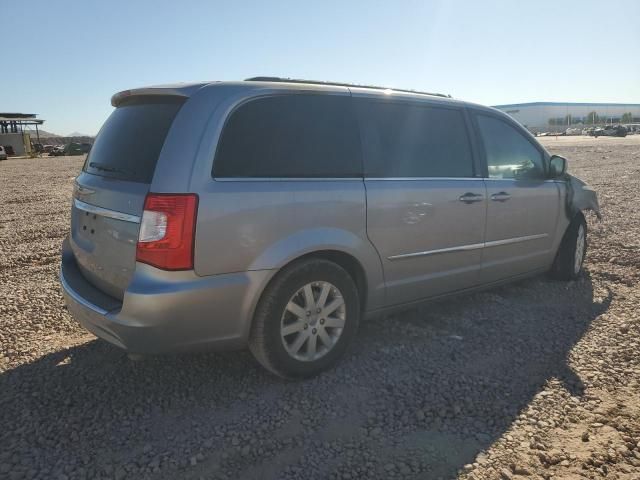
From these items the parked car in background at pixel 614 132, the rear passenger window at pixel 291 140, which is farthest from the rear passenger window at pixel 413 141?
the parked car in background at pixel 614 132

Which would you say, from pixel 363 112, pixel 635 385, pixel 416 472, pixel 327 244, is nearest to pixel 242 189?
pixel 327 244

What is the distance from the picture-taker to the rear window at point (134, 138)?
9.75ft

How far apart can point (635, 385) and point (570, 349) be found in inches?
21.9

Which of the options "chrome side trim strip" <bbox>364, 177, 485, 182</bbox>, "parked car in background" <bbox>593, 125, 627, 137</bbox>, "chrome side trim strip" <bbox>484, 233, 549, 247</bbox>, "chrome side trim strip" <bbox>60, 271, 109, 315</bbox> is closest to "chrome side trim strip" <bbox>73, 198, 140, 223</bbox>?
"chrome side trim strip" <bbox>60, 271, 109, 315</bbox>

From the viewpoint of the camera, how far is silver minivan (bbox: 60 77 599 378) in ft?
9.16

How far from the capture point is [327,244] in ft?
10.5

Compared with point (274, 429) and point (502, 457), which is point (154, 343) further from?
point (502, 457)

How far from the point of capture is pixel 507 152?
4602mm

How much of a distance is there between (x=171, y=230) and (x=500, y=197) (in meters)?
2.83

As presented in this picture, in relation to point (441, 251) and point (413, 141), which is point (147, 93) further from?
point (441, 251)

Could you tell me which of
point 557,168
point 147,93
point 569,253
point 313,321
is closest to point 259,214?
point 313,321

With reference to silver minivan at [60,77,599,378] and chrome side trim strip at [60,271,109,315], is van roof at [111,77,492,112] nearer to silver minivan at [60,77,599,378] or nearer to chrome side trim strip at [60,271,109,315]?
silver minivan at [60,77,599,378]

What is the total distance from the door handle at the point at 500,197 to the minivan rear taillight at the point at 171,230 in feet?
8.57

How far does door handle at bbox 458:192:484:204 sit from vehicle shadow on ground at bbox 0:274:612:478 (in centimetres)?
103
